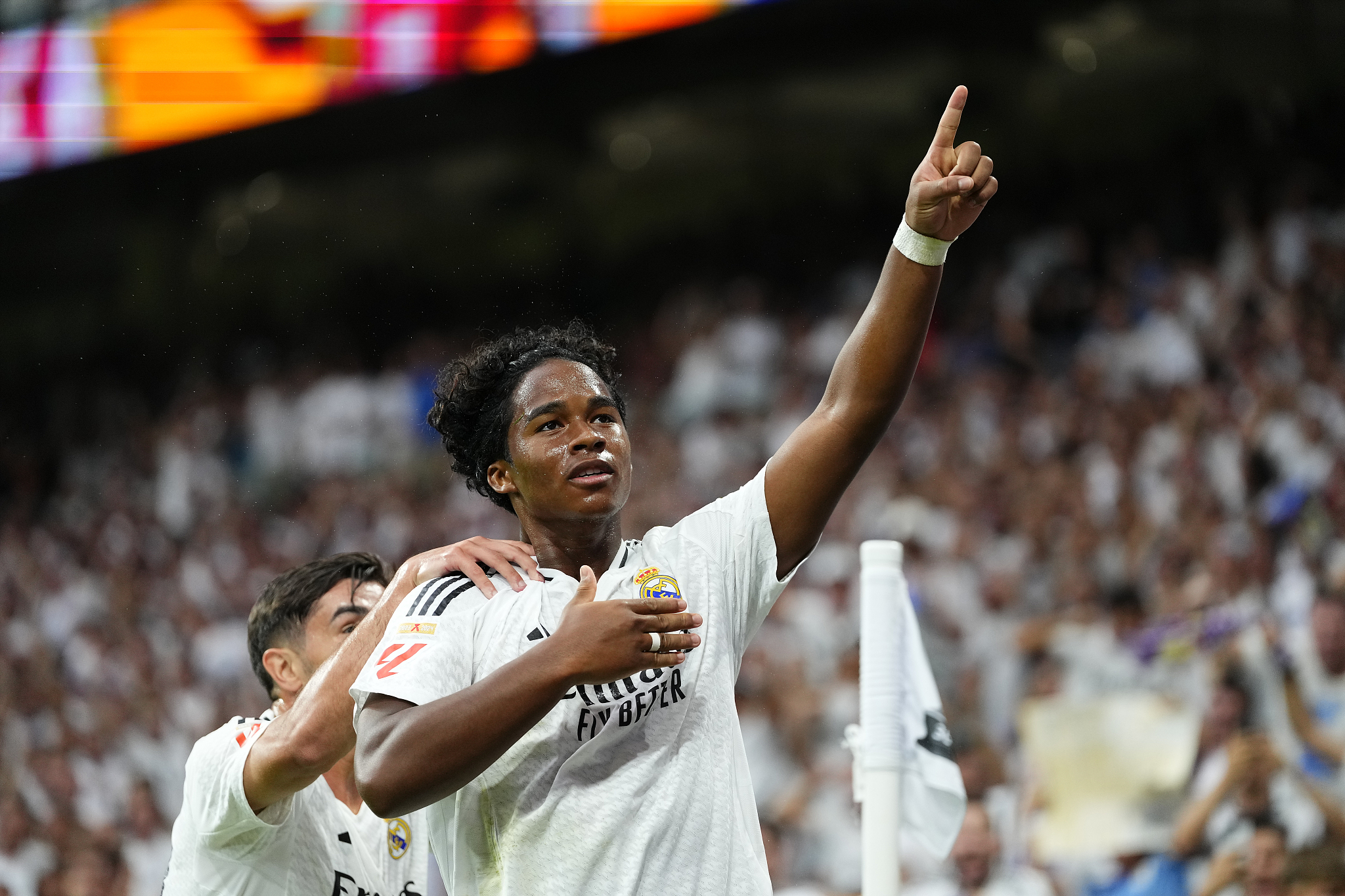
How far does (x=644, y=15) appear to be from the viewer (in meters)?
11.0

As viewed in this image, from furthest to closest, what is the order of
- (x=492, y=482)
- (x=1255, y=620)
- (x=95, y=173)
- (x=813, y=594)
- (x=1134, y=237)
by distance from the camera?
(x=95, y=173) < (x=1134, y=237) < (x=813, y=594) < (x=1255, y=620) < (x=492, y=482)

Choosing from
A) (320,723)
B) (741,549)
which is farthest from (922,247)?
(320,723)

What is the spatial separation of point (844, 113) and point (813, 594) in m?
6.13

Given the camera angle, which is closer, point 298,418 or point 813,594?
point 813,594

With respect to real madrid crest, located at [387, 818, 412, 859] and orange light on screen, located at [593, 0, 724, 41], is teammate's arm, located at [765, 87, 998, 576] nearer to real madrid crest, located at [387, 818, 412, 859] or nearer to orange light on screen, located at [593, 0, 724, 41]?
real madrid crest, located at [387, 818, 412, 859]

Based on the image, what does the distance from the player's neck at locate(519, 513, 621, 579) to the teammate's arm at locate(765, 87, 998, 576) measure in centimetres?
31

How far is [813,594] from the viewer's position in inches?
329

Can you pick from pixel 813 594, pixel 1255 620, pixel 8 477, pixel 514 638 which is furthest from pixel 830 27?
pixel 514 638

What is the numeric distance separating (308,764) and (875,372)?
1400mm

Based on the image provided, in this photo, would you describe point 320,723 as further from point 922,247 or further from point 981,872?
point 981,872

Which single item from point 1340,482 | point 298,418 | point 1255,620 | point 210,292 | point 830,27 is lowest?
point 1255,620

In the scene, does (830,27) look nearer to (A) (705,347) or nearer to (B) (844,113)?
(B) (844,113)

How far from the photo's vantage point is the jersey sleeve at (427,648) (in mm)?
2256

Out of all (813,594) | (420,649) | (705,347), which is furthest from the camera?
(705,347)
